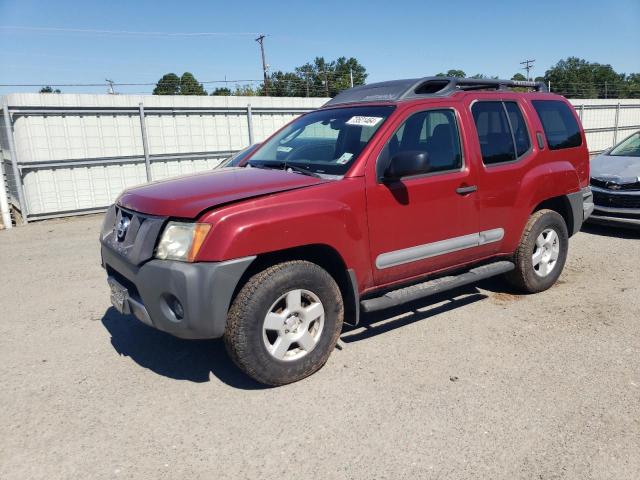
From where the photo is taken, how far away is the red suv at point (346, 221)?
312cm

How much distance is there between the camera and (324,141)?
4.20 m

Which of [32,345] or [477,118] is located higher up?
[477,118]

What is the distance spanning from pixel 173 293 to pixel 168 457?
90cm

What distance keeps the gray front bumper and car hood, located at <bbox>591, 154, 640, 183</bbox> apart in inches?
255

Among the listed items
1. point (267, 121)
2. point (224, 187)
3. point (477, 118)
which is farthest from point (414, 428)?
point (267, 121)

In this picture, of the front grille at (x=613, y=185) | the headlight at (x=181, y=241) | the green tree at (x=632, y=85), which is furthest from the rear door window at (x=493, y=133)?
the green tree at (x=632, y=85)

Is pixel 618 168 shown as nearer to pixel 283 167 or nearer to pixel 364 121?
pixel 364 121

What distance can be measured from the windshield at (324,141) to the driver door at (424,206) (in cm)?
21

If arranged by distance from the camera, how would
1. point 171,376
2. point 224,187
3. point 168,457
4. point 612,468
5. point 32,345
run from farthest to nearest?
point 32,345, point 171,376, point 224,187, point 168,457, point 612,468

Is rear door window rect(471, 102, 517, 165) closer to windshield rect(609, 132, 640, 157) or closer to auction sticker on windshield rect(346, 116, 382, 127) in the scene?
auction sticker on windshield rect(346, 116, 382, 127)

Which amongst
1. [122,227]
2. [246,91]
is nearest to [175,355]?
[122,227]

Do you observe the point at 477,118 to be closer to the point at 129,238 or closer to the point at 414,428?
the point at 414,428

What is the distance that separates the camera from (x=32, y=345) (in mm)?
4234

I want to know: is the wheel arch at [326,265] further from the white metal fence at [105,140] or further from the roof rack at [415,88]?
the white metal fence at [105,140]
